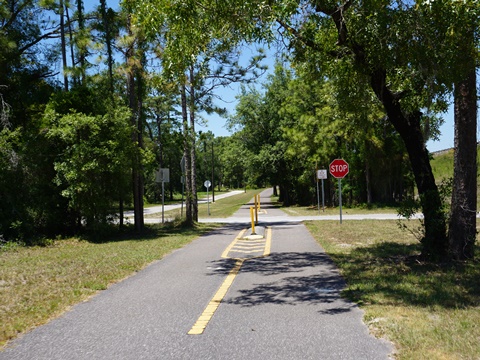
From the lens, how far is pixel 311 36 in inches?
374

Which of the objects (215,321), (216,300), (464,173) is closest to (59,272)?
(216,300)

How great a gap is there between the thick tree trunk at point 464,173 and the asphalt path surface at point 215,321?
8.49 ft

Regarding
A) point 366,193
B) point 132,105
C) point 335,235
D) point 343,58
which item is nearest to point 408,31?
point 343,58

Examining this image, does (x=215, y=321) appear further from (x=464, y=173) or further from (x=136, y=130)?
(x=136, y=130)

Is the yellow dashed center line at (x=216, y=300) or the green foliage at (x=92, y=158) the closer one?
the yellow dashed center line at (x=216, y=300)

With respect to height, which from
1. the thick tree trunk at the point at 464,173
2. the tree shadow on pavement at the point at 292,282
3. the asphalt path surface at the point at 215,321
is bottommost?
the tree shadow on pavement at the point at 292,282

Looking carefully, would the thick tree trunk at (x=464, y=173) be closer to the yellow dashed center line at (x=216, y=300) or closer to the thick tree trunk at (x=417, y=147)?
the thick tree trunk at (x=417, y=147)

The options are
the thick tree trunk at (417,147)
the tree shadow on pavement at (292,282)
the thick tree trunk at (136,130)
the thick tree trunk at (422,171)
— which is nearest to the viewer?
the tree shadow on pavement at (292,282)

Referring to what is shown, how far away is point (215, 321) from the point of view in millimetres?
5891

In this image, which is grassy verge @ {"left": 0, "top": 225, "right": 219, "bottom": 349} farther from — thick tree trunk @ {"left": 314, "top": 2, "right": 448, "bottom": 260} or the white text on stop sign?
the white text on stop sign

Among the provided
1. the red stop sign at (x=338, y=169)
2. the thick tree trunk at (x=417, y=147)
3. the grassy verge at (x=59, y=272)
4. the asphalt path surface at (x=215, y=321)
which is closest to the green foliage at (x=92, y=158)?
the grassy verge at (x=59, y=272)

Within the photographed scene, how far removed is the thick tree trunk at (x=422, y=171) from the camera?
9.50 metres

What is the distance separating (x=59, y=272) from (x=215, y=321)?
534 centimetres

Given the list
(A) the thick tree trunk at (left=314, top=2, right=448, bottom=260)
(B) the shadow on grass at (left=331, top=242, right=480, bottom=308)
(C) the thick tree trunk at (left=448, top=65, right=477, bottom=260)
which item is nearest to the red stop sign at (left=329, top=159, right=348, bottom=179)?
(B) the shadow on grass at (left=331, top=242, right=480, bottom=308)
